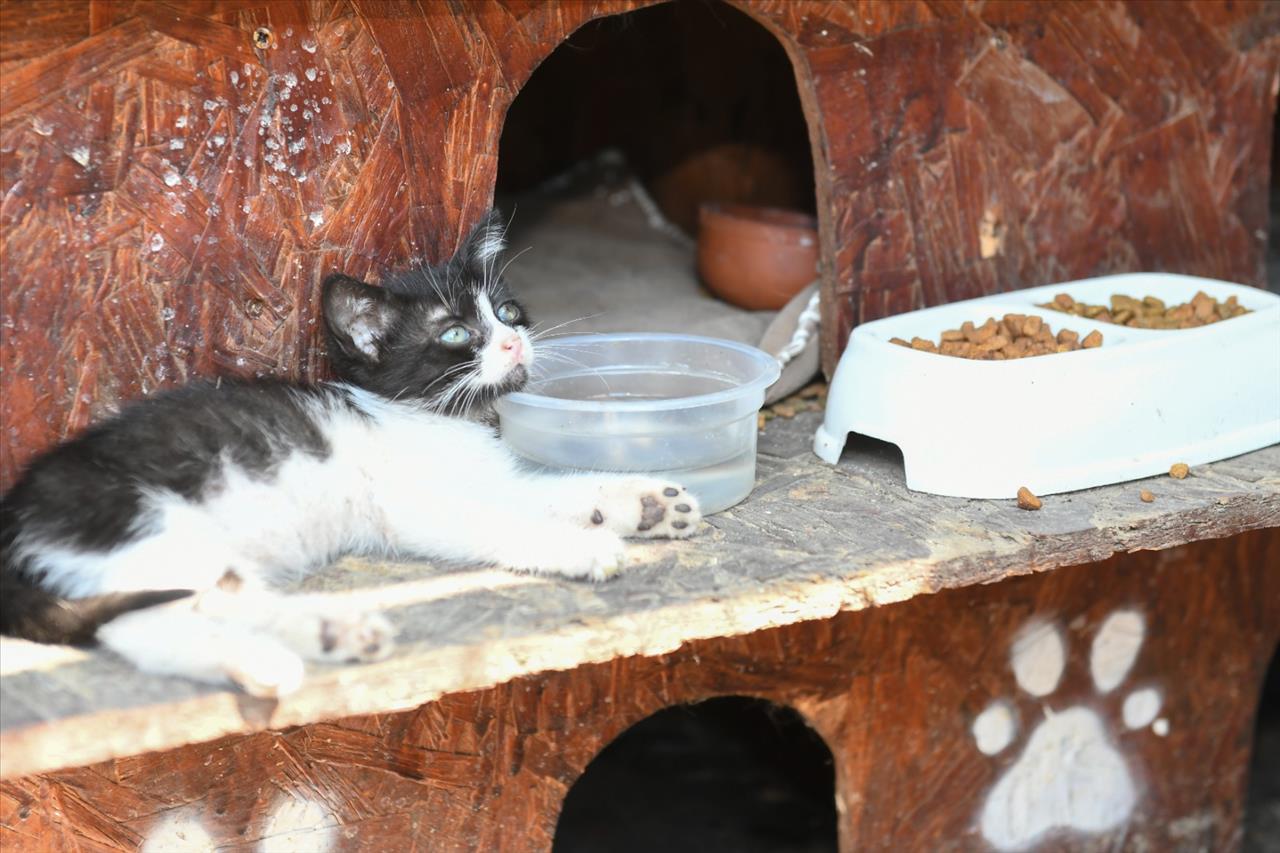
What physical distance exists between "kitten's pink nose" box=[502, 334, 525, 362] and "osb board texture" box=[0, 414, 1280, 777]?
1.38ft

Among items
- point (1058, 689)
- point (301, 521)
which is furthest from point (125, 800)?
point (1058, 689)

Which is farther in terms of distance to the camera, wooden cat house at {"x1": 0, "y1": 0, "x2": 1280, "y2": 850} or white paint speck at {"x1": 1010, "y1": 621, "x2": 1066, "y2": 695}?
white paint speck at {"x1": 1010, "y1": 621, "x2": 1066, "y2": 695}

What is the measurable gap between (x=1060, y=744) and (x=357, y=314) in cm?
213

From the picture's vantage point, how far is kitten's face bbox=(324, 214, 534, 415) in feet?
7.85

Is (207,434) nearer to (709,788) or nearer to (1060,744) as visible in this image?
(1060,744)

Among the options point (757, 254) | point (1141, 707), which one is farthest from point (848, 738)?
point (757, 254)

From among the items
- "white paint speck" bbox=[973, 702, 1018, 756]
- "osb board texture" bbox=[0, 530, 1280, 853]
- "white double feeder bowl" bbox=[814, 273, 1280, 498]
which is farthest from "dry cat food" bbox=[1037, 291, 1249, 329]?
"white paint speck" bbox=[973, 702, 1018, 756]

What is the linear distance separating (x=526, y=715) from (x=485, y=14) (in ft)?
4.60

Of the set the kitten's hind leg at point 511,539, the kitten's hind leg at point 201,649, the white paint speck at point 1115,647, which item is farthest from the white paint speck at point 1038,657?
the kitten's hind leg at point 201,649

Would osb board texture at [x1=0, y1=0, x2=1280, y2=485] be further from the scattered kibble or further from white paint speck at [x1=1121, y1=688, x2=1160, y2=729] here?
white paint speck at [x1=1121, y1=688, x2=1160, y2=729]

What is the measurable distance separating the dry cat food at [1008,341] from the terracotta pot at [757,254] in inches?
29.9

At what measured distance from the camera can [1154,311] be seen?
2.92m

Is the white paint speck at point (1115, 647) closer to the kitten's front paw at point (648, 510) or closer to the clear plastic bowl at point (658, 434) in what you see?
the clear plastic bowl at point (658, 434)

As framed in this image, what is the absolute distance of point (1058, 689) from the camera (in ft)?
11.0
